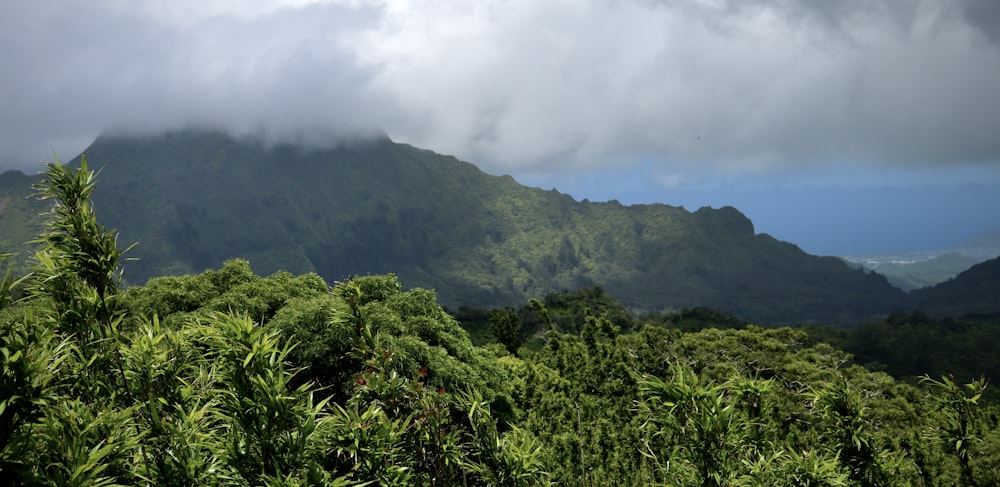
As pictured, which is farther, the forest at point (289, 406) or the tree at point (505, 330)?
the tree at point (505, 330)

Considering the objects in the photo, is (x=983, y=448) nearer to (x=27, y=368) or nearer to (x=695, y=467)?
(x=695, y=467)

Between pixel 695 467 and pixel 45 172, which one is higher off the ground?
pixel 45 172

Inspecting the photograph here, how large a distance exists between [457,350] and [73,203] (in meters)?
14.4

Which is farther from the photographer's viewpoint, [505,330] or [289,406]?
[505,330]

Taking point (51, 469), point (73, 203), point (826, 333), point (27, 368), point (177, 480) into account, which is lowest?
point (826, 333)

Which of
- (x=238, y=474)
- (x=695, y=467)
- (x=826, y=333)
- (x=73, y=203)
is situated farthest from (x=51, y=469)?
(x=826, y=333)

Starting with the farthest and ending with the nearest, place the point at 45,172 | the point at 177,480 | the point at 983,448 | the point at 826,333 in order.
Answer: the point at 826,333, the point at 983,448, the point at 177,480, the point at 45,172

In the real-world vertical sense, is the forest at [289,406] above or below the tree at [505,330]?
above

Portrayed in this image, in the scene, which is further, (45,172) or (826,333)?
(826,333)

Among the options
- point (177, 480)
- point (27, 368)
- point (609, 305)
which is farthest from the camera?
point (609, 305)

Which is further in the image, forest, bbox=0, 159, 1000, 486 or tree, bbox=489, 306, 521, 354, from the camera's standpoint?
tree, bbox=489, 306, 521, 354

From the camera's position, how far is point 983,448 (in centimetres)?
1934

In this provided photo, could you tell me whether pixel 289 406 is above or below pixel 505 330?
above

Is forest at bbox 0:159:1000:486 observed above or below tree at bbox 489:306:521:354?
above
